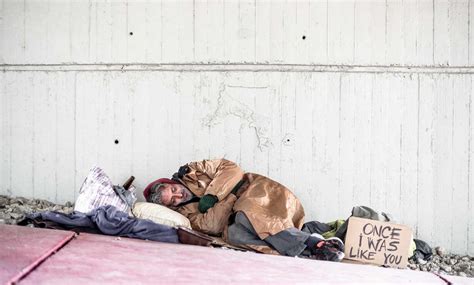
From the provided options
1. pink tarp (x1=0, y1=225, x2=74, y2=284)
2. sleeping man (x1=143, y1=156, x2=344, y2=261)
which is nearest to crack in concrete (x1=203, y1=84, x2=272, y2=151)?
sleeping man (x1=143, y1=156, x2=344, y2=261)

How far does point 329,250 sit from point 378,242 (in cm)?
31

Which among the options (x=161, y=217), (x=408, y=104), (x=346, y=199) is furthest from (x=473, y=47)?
(x=161, y=217)

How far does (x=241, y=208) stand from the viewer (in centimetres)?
289

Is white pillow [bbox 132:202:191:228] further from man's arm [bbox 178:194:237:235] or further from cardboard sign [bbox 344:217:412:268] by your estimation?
cardboard sign [bbox 344:217:412:268]

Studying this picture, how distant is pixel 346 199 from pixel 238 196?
3.55 ft

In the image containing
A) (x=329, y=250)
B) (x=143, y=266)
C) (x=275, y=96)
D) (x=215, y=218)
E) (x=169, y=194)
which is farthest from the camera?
(x=275, y=96)

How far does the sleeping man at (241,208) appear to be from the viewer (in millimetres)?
2684

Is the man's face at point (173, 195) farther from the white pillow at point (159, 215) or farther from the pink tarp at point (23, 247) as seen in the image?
the pink tarp at point (23, 247)

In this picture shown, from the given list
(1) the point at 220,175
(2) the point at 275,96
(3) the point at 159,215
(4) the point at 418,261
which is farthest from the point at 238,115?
(4) the point at 418,261

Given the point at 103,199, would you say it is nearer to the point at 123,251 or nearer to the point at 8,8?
the point at 123,251

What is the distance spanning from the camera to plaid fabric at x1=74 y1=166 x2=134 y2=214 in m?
2.74

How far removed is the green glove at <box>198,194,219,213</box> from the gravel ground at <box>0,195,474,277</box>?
124 centimetres

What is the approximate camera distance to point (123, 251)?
1.65m

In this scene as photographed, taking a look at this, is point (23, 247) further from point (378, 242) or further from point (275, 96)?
point (275, 96)
